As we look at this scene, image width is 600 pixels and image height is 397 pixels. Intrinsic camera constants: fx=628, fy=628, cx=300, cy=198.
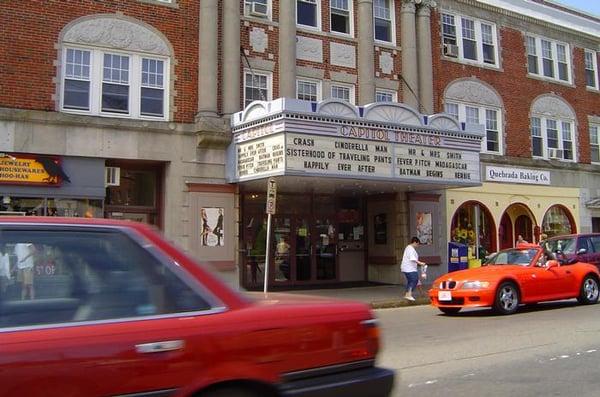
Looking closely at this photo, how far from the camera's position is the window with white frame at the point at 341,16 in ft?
66.5

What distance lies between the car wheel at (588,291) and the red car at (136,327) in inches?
487

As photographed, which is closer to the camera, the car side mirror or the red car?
the red car

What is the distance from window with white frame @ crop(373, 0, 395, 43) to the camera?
2114 cm

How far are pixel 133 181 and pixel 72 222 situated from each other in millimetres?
14394

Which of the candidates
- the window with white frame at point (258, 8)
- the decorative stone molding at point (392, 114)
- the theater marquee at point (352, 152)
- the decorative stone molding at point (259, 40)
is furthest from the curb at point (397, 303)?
the window with white frame at point (258, 8)

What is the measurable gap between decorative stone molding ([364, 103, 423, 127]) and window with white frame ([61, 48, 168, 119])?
5599mm

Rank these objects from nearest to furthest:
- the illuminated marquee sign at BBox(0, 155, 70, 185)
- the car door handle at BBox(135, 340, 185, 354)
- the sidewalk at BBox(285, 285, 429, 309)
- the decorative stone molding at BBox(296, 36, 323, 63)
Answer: the car door handle at BBox(135, 340, 185, 354) → the illuminated marquee sign at BBox(0, 155, 70, 185) → the sidewalk at BBox(285, 285, 429, 309) → the decorative stone molding at BBox(296, 36, 323, 63)

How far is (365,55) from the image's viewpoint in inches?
798

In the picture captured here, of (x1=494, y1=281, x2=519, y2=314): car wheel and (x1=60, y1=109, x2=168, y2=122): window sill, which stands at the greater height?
(x1=60, y1=109, x2=168, y2=122): window sill

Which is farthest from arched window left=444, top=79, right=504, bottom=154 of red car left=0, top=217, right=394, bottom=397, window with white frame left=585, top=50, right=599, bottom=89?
red car left=0, top=217, right=394, bottom=397

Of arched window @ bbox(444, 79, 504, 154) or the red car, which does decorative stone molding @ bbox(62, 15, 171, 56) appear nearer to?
arched window @ bbox(444, 79, 504, 154)

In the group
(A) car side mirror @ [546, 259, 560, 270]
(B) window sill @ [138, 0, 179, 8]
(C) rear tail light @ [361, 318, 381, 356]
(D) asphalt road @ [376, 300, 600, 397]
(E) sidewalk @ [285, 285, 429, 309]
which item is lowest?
(D) asphalt road @ [376, 300, 600, 397]

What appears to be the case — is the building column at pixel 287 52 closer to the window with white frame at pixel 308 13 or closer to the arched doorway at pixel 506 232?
the window with white frame at pixel 308 13

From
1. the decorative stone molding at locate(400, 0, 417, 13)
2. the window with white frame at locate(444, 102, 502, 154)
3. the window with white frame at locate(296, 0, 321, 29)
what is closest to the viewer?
A: the window with white frame at locate(296, 0, 321, 29)
